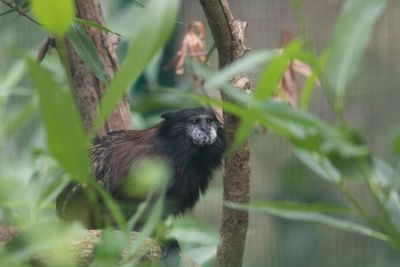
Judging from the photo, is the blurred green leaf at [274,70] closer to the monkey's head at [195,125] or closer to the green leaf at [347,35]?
the green leaf at [347,35]

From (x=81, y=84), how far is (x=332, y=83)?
170 centimetres

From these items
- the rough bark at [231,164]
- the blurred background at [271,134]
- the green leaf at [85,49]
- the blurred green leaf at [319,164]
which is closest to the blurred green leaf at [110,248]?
the blurred green leaf at [319,164]

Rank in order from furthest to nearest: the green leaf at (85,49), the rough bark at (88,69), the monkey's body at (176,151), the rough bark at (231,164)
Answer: the monkey's body at (176,151) < the rough bark at (88,69) < the rough bark at (231,164) < the green leaf at (85,49)

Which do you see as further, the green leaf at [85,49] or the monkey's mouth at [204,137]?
the monkey's mouth at [204,137]

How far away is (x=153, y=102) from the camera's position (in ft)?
2.21

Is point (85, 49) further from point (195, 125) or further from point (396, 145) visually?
point (195, 125)

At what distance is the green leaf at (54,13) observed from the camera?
497 millimetres

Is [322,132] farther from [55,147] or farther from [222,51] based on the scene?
[222,51]

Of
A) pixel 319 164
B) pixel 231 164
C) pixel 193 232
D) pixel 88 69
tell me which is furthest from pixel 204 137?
pixel 319 164

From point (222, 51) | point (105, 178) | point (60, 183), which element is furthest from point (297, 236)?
point (60, 183)

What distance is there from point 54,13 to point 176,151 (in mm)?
1891

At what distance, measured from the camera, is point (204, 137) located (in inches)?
92.4

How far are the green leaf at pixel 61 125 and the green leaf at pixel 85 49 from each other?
1.97ft

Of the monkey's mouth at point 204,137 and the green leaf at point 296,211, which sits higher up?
the green leaf at point 296,211
